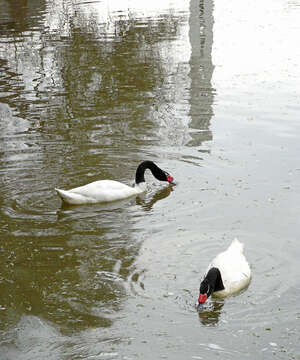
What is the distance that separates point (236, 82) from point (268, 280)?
31.1ft

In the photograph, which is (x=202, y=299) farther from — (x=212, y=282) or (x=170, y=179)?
(x=170, y=179)

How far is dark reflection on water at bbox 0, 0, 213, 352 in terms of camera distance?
8.05 metres

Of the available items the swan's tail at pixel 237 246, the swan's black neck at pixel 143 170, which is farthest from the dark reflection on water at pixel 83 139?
the swan's tail at pixel 237 246

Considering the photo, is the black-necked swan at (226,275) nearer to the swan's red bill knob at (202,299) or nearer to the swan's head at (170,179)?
the swan's red bill knob at (202,299)

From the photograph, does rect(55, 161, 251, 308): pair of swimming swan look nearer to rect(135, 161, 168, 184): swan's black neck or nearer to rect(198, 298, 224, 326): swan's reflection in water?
rect(135, 161, 168, 184): swan's black neck

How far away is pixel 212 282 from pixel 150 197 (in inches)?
140

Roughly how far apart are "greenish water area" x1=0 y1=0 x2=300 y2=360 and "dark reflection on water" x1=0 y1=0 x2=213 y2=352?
0.03 meters

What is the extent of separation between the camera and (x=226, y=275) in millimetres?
7711

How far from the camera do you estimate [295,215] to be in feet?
31.8

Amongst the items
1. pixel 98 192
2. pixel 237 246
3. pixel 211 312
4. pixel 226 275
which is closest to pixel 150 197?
pixel 98 192

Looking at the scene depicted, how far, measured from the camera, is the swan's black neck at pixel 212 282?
728 cm

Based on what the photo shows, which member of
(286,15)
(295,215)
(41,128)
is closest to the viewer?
(295,215)

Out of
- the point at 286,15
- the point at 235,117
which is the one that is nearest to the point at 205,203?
the point at 235,117

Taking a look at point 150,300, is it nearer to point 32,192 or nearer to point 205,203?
point 205,203
